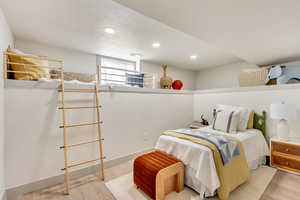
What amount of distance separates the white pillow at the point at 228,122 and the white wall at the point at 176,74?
7.34ft

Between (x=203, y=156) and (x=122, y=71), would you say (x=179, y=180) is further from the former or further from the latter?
(x=122, y=71)

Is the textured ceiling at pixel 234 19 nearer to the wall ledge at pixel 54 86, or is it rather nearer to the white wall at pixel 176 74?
the wall ledge at pixel 54 86

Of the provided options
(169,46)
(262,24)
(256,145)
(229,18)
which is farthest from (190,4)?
(256,145)

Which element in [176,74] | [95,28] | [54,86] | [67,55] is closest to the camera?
[54,86]

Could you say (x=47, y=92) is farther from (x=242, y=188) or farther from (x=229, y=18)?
(x=242, y=188)

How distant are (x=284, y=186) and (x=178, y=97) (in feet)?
8.42

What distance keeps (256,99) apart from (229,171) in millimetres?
2043

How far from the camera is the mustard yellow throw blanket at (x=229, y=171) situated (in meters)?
1.58

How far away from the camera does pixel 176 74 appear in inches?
193

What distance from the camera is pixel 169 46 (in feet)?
9.71

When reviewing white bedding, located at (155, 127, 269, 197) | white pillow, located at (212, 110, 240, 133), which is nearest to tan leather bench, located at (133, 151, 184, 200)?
white bedding, located at (155, 127, 269, 197)

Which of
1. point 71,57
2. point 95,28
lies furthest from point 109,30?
point 71,57

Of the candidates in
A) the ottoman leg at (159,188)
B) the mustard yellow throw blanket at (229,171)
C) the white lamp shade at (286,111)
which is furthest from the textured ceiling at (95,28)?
the ottoman leg at (159,188)

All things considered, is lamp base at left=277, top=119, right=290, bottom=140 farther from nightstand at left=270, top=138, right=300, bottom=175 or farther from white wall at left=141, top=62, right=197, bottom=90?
white wall at left=141, top=62, right=197, bottom=90
